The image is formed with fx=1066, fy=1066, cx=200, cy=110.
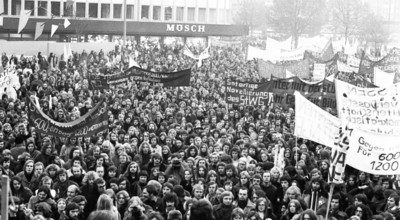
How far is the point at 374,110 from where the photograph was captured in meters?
14.6

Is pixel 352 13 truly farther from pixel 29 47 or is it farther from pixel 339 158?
pixel 339 158

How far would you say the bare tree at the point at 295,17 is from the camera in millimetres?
87250

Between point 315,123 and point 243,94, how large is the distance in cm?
824

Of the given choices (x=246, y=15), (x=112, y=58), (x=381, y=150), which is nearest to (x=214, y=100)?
(x=381, y=150)

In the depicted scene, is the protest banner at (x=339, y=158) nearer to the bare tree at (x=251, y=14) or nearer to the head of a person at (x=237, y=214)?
the head of a person at (x=237, y=214)

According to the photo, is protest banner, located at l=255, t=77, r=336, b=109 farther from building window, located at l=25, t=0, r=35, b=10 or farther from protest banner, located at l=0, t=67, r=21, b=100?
building window, located at l=25, t=0, r=35, b=10

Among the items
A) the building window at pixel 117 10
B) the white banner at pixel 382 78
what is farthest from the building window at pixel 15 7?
the white banner at pixel 382 78

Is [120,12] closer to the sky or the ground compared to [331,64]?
closer to the sky

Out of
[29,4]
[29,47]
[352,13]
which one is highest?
[29,4]

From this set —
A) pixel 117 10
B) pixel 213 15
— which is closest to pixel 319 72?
pixel 117 10

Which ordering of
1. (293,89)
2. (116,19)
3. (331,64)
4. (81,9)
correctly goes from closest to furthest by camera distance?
(293,89) < (331,64) < (116,19) < (81,9)

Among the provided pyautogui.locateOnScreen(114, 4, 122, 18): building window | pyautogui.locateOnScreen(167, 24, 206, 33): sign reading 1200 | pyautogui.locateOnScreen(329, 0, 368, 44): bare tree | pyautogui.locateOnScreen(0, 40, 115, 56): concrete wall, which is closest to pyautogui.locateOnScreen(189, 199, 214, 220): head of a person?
pyautogui.locateOnScreen(0, 40, 115, 56): concrete wall

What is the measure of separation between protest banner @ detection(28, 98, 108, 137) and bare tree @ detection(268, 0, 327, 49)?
226 feet

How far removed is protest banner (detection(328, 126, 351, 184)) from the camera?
1203 centimetres
